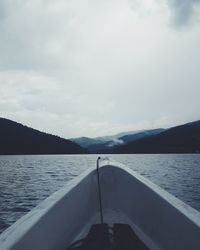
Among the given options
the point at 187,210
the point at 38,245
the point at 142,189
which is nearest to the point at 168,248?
the point at 187,210

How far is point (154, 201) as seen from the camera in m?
3.98

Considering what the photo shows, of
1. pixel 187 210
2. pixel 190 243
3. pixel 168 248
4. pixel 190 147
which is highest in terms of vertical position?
pixel 190 147

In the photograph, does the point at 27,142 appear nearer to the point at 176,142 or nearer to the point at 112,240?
the point at 176,142

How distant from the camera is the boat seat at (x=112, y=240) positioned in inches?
124

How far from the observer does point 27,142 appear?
169 meters

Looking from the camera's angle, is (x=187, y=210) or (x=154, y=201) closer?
(x=187, y=210)

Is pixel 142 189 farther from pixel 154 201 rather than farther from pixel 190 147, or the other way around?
pixel 190 147

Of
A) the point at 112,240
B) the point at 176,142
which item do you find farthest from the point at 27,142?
the point at 112,240

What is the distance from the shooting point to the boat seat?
3158 millimetres

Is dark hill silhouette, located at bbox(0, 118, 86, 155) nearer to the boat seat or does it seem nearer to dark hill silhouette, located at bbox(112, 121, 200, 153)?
dark hill silhouette, located at bbox(112, 121, 200, 153)

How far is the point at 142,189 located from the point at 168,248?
4.46ft

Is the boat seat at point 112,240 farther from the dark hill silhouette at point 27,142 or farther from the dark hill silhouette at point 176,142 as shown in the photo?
the dark hill silhouette at point 176,142

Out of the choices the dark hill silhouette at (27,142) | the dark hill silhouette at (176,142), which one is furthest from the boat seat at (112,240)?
the dark hill silhouette at (176,142)

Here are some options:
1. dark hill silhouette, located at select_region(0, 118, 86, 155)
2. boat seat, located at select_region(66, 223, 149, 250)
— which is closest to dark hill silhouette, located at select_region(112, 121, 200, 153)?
dark hill silhouette, located at select_region(0, 118, 86, 155)
